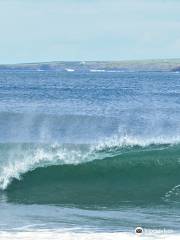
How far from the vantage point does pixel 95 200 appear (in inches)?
900

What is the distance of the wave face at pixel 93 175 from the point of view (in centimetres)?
2336

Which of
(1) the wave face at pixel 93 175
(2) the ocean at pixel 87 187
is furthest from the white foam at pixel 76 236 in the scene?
(1) the wave face at pixel 93 175

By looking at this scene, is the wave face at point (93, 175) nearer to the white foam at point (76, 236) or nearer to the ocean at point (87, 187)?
the ocean at point (87, 187)

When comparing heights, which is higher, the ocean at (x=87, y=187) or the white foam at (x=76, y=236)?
the ocean at (x=87, y=187)

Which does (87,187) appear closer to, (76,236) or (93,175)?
(93,175)

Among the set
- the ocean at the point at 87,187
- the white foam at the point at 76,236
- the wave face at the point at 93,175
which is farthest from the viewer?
the wave face at the point at 93,175

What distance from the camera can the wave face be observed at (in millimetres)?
23359

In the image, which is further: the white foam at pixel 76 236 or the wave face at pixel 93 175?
the wave face at pixel 93 175

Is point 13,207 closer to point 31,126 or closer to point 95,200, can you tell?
point 95,200

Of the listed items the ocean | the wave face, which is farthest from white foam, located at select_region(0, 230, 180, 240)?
the wave face

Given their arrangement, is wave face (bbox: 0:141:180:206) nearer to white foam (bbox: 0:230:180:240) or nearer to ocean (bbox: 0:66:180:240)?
ocean (bbox: 0:66:180:240)

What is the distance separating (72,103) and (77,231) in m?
50.2

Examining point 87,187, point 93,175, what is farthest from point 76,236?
point 93,175

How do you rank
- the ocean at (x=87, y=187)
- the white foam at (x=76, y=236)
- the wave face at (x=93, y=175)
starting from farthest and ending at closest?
the wave face at (x=93, y=175)
the ocean at (x=87, y=187)
the white foam at (x=76, y=236)
